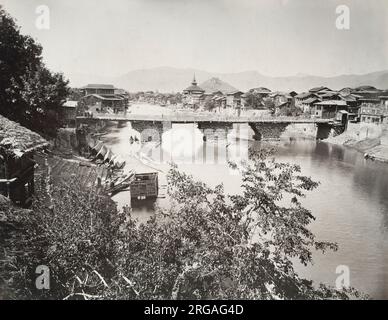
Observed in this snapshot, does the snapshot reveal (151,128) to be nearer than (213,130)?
Yes

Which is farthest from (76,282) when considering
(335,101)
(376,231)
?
(335,101)

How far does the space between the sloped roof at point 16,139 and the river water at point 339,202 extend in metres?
7.68

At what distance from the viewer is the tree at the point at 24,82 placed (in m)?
19.3

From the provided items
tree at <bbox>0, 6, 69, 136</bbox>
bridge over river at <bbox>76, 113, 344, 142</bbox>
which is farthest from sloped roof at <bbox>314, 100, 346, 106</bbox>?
tree at <bbox>0, 6, 69, 136</bbox>

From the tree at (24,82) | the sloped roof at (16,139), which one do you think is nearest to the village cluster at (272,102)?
the tree at (24,82)

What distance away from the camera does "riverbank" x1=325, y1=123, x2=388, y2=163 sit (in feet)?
107

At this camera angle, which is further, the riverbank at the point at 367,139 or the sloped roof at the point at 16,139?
the riverbank at the point at 367,139

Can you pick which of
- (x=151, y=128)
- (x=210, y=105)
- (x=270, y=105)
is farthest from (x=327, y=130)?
(x=210, y=105)

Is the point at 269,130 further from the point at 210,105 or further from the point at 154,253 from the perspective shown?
the point at 154,253

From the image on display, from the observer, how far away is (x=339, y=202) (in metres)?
20.0

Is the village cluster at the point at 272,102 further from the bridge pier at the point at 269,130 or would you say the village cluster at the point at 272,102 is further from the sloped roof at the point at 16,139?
the sloped roof at the point at 16,139

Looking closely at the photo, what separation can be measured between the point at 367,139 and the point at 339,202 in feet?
71.4
